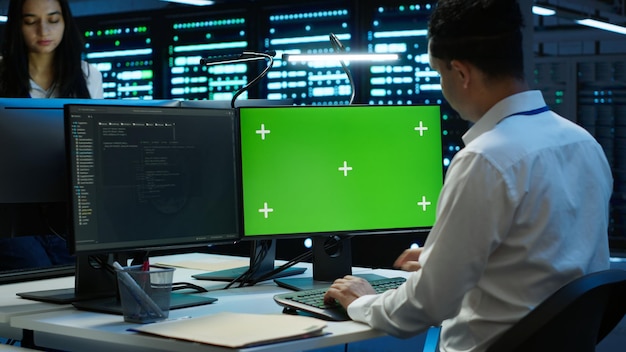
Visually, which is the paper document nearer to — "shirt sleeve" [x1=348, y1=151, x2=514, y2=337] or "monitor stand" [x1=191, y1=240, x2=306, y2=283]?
"shirt sleeve" [x1=348, y1=151, x2=514, y2=337]

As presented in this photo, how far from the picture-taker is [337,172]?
2500 mm

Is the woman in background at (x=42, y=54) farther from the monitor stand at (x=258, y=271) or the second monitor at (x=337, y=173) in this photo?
the second monitor at (x=337, y=173)

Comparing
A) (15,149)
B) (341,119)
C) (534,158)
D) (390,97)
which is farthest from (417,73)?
(534,158)

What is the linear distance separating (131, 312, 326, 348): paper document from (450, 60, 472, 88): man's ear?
0.58 m

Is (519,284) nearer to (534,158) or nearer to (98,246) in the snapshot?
(534,158)

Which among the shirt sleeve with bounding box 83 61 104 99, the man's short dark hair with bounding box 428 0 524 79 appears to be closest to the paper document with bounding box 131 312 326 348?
the man's short dark hair with bounding box 428 0 524 79

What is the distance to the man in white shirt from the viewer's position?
1654mm

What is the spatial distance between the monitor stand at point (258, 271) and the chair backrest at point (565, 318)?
3.59ft

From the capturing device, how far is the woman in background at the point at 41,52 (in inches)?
139

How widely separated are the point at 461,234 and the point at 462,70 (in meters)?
0.35

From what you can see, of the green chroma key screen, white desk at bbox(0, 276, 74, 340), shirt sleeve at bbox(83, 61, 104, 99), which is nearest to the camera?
white desk at bbox(0, 276, 74, 340)

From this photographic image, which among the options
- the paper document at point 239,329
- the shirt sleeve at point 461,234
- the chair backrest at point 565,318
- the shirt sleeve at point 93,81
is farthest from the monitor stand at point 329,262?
the shirt sleeve at point 93,81

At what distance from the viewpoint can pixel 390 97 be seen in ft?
15.5

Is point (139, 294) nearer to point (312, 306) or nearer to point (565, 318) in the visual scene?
point (312, 306)
